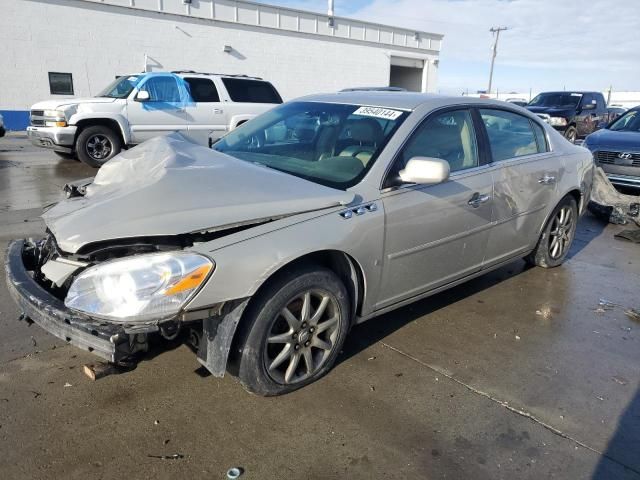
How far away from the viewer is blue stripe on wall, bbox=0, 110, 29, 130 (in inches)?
730

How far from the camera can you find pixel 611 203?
24.2 feet

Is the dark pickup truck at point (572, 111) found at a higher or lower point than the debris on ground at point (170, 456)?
higher

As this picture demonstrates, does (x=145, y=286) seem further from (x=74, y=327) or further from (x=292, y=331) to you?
(x=292, y=331)

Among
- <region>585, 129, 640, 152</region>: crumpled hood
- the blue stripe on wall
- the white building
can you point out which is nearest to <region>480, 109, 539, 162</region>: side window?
<region>585, 129, 640, 152</region>: crumpled hood

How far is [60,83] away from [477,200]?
64.8 feet

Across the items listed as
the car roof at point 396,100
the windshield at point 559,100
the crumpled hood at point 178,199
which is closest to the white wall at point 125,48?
the windshield at point 559,100

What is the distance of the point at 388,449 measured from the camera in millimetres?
2510

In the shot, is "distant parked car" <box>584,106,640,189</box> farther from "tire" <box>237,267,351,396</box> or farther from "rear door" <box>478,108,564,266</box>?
"tire" <box>237,267,351,396</box>

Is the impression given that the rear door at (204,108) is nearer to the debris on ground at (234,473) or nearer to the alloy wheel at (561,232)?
the alloy wheel at (561,232)

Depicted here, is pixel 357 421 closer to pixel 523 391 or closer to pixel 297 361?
pixel 297 361

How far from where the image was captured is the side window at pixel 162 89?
10.5 m

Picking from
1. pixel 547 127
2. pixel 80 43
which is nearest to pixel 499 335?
pixel 547 127

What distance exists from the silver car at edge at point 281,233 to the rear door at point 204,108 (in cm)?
720

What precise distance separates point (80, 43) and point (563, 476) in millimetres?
21292
